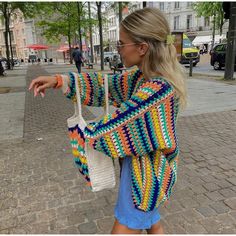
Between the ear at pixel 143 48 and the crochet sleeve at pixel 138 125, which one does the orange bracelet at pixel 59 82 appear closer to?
the crochet sleeve at pixel 138 125

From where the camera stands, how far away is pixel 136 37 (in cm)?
143

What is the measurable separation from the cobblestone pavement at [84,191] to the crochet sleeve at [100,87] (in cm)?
140

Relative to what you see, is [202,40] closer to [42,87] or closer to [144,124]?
[42,87]

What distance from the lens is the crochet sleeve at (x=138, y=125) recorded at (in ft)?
4.44

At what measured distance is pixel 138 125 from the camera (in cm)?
137

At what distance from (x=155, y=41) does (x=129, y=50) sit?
0.15 meters

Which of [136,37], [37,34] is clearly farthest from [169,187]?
[37,34]

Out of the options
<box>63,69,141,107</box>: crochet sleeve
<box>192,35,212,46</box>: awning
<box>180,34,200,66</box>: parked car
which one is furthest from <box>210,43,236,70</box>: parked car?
<box>192,35,212,46</box>: awning

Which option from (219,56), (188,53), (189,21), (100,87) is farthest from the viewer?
(189,21)

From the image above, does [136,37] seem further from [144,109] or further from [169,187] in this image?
[169,187]


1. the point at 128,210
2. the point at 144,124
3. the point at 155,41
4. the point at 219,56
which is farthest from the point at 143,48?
the point at 219,56

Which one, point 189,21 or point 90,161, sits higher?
point 189,21

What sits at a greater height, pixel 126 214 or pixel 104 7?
pixel 104 7

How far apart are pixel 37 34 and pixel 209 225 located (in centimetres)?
6144
